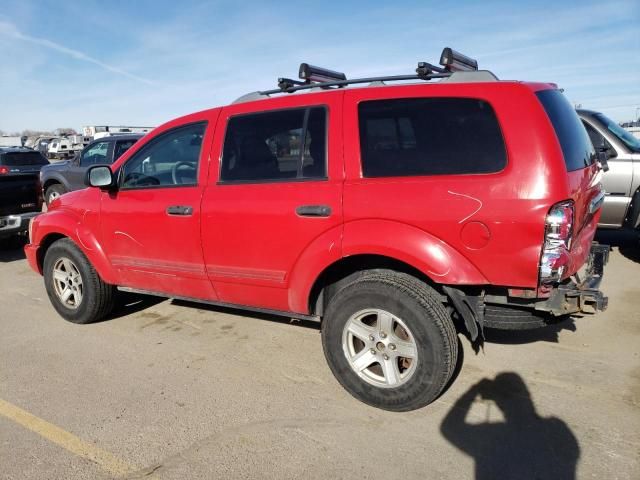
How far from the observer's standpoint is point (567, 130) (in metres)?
2.92

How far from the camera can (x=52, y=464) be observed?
2656 millimetres

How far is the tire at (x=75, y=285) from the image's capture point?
178 inches

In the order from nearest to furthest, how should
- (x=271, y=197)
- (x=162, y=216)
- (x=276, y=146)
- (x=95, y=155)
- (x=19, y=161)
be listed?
(x=271, y=197)
(x=276, y=146)
(x=162, y=216)
(x=95, y=155)
(x=19, y=161)

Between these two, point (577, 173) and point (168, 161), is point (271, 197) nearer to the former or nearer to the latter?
point (168, 161)

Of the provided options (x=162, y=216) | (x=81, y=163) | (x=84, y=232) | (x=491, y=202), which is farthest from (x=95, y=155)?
(x=491, y=202)

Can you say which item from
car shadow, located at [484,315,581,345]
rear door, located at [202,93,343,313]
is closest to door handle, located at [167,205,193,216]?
rear door, located at [202,93,343,313]

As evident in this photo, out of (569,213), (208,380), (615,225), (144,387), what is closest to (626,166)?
(615,225)

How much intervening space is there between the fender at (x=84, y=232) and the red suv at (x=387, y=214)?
1.75 ft

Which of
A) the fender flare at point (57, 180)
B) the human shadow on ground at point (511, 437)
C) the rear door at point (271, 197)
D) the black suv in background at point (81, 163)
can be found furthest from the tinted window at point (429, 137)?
the fender flare at point (57, 180)

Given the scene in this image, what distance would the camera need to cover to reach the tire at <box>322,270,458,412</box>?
9.36 feet

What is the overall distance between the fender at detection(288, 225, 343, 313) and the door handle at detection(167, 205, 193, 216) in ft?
3.20

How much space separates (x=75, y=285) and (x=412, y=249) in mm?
3414

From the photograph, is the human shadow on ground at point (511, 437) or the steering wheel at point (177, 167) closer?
the human shadow on ground at point (511, 437)

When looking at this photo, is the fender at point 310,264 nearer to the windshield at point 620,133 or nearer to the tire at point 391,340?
the tire at point 391,340
